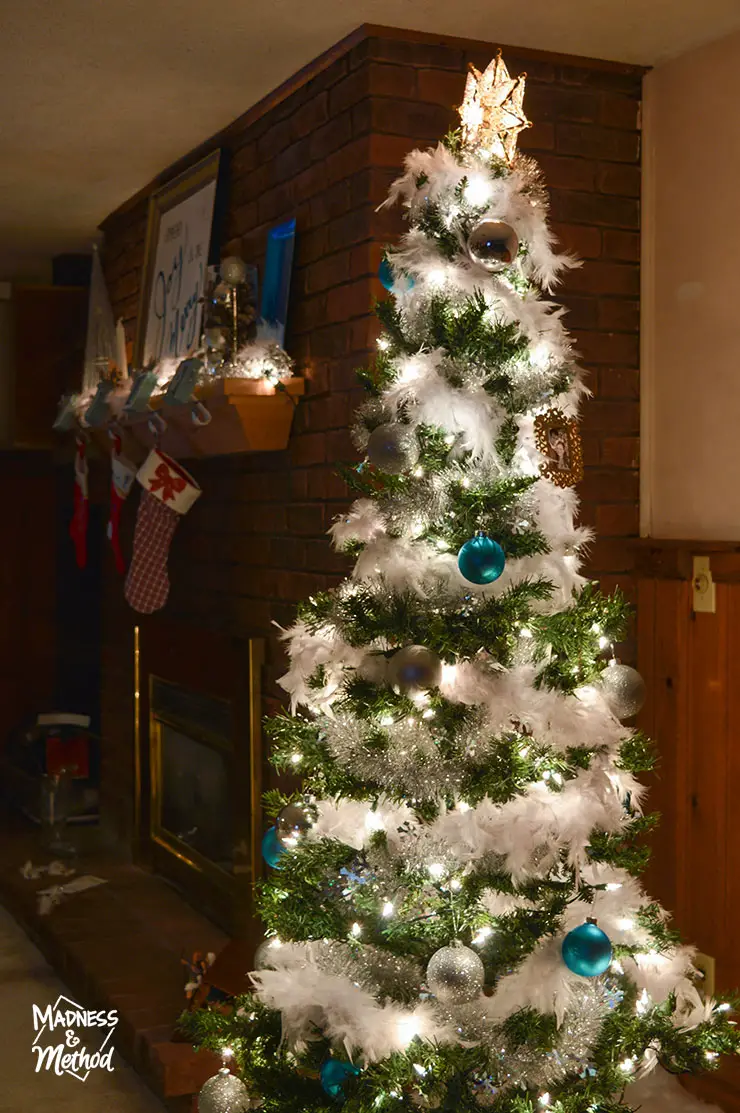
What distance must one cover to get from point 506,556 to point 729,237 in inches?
43.6

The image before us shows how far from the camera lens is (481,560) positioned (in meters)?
1.95

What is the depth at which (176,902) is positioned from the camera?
3.94 m

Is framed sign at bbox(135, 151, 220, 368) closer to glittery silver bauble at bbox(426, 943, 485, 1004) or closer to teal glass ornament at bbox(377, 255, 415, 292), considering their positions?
teal glass ornament at bbox(377, 255, 415, 292)

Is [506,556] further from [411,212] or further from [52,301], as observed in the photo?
[52,301]

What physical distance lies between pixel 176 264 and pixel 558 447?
2000mm

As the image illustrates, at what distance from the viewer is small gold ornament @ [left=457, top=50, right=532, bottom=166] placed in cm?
212

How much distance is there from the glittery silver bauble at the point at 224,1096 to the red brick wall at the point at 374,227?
111 cm

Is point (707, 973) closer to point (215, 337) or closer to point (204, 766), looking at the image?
point (204, 766)

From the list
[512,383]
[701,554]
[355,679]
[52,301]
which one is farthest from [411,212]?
[52,301]

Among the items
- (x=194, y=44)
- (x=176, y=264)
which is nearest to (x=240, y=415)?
(x=194, y=44)

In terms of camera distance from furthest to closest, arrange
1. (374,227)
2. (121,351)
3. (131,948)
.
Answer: (121,351)
(131,948)
(374,227)

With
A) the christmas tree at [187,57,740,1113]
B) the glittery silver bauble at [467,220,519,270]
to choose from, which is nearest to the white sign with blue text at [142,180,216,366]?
the christmas tree at [187,57,740,1113]

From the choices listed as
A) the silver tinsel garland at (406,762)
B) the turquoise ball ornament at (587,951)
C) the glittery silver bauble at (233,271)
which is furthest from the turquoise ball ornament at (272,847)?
the glittery silver bauble at (233,271)

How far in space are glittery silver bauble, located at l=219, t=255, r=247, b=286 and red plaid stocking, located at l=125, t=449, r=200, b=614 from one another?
658 mm
